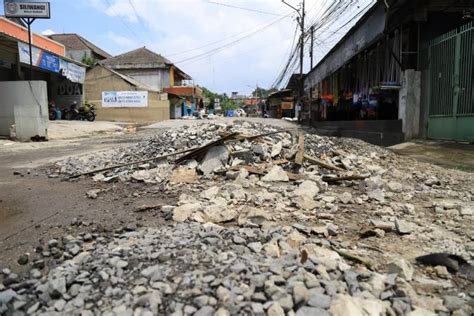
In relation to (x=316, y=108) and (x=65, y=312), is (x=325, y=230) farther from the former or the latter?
(x=316, y=108)

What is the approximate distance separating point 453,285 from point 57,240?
315 cm

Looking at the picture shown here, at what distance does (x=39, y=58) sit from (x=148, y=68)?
22.1m

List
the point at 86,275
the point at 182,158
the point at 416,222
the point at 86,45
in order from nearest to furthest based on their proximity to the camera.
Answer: the point at 86,275 < the point at 416,222 < the point at 182,158 < the point at 86,45

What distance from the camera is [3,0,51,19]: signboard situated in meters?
13.9

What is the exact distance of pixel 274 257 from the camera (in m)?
2.66

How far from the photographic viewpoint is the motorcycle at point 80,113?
23411 mm

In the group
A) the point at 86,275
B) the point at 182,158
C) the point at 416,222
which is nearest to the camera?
the point at 86,275

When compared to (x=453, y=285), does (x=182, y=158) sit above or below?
above

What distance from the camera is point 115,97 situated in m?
30.1

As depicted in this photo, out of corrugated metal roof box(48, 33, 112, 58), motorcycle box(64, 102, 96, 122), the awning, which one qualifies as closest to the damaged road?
the awning

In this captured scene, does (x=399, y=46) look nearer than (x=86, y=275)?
No

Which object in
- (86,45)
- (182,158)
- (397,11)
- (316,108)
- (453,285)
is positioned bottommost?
(453,285)

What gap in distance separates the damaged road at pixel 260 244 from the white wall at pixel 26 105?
7923 mm

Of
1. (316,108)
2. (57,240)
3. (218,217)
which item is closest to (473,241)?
(218,217)
